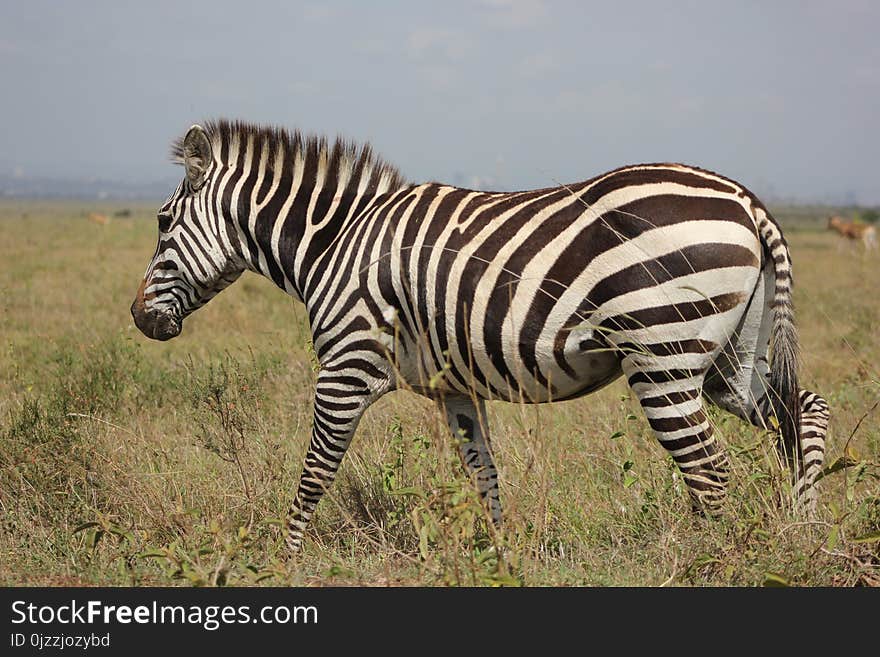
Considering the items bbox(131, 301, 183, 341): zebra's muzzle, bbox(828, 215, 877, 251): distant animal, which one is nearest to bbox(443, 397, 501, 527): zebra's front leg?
bbox(131, 301, 183, 341): zebra's muzzle

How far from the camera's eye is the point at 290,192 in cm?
525

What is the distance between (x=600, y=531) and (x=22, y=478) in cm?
362

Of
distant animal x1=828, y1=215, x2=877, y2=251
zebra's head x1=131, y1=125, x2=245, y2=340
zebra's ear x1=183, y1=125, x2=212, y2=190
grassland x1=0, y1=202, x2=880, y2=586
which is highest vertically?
distant animal x1=828, y1=215, x2=877, y2=251

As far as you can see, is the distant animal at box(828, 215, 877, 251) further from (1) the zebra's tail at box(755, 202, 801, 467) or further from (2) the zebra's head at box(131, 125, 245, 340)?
(2) the zebra's head at box(131, 125, 245, 340)

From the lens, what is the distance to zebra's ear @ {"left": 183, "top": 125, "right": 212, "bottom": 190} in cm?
532

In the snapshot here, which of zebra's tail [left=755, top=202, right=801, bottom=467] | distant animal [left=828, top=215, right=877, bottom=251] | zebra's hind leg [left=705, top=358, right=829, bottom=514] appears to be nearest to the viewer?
zebra's tail [left=755, top=202, right=801, bottom=467]

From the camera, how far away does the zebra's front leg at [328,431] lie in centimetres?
465

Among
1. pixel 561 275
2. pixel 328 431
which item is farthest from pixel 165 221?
pixel 561 275

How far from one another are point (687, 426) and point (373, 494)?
2138 mm

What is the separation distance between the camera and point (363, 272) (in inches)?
185

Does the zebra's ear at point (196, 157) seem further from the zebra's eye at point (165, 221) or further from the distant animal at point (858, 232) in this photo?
the distant animal at point (858, 232)

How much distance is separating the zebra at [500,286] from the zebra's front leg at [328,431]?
0.4 inches

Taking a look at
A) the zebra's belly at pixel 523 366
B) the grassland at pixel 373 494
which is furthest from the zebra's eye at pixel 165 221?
the zebra's belly at pixel 523 366
